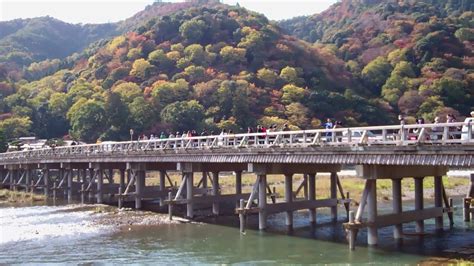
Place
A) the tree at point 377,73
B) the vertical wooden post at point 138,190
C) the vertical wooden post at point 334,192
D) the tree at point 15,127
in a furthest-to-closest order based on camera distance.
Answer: the tree at point 377,73
the tree at point 15,127
the vertical wooden post at point 138,190
the vertical wooden post at point 334,192

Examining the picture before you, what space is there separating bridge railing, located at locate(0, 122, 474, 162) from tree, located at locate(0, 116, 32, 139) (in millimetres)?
35555

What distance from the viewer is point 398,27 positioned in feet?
351

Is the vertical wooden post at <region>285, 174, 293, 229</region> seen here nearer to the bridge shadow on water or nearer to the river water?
the bridge shadow on water

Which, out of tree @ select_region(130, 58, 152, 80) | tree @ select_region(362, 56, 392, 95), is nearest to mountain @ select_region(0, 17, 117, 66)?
tree @ select_region(130, 58, 152, 80)

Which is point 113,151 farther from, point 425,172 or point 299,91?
point 299,91

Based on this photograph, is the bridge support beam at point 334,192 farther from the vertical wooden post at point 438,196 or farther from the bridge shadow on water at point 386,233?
the vertical wooden post at point 438,196

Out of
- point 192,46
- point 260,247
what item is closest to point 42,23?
point 192,46

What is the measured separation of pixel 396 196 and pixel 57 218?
19.6m

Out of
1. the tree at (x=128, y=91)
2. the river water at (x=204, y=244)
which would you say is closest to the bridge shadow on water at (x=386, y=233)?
the river water at (x=204, y=244)

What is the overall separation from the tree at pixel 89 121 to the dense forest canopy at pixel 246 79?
16 centimetres

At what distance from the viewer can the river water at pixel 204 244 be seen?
20422mm

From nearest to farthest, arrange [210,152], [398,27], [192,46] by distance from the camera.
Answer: [210,152] → [192,46] → [398,27]

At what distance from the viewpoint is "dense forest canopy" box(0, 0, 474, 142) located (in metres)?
80.4

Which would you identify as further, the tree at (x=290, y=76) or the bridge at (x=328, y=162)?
the tree at (x=290, y=76)
